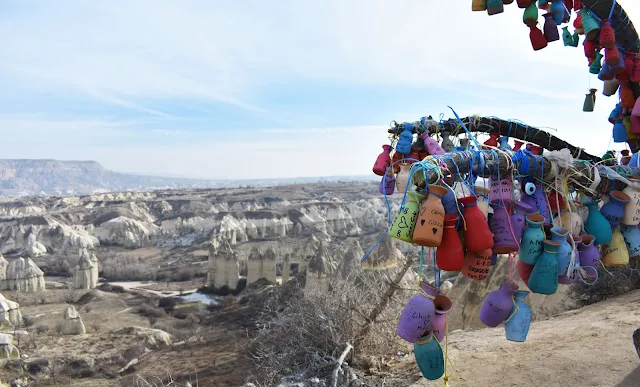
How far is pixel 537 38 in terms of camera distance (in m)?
3.63

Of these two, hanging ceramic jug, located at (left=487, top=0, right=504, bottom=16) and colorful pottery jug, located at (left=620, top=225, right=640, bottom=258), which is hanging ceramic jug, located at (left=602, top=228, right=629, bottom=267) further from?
hanging ceramic jug, located at (left=487, top=0, right=504, bottom=16)

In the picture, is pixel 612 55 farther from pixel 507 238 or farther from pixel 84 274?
pixel 84 274

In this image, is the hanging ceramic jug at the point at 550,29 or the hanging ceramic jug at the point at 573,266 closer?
the hanging ceramic jug at the point at 573,266

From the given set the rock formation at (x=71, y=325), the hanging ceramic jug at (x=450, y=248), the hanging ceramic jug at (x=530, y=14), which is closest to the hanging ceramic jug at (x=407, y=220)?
the hanging ceramic jug at (x=450, y=248)

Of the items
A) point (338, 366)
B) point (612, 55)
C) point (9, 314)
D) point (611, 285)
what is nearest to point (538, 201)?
point (612, 55)

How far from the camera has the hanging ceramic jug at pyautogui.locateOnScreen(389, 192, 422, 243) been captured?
245cm

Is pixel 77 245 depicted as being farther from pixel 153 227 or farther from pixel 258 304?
pixel 258 304

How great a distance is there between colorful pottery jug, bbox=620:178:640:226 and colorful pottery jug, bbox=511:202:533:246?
74cm

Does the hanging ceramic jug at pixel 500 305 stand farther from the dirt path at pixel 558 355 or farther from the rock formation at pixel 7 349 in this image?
the rock formation at pixel 7 349

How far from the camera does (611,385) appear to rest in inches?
144

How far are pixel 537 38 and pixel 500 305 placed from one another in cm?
212

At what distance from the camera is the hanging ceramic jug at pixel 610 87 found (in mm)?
3933

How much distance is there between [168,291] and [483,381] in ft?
92.2

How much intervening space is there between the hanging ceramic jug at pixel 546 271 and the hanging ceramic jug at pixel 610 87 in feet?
6.79
